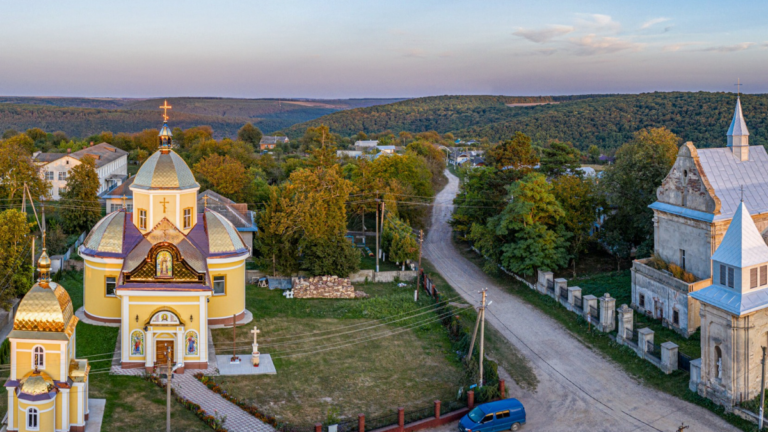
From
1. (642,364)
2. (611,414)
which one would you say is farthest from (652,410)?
(642,364)

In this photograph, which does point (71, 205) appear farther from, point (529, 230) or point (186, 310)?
point (529, 230)

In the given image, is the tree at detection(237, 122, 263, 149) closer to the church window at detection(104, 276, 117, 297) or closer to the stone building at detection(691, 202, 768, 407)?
the church window at detection(104, 276, 117, 297)

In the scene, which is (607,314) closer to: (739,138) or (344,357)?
(739,138)

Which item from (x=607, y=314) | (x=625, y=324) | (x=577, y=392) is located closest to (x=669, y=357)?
(x=625, y=324)

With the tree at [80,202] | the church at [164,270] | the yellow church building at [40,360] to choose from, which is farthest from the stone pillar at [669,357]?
the tree at [80,202]

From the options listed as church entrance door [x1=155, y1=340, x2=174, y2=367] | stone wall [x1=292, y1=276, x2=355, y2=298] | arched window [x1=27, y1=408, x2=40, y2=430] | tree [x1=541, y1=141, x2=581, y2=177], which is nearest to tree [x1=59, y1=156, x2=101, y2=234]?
stone wall [x1=292, y1=276, x2=355, y2=298]

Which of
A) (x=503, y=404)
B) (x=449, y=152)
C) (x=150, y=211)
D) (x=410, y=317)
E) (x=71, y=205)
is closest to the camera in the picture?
(x=503, y=404)

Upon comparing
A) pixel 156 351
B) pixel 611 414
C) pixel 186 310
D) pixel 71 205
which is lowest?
pixel 611 414
